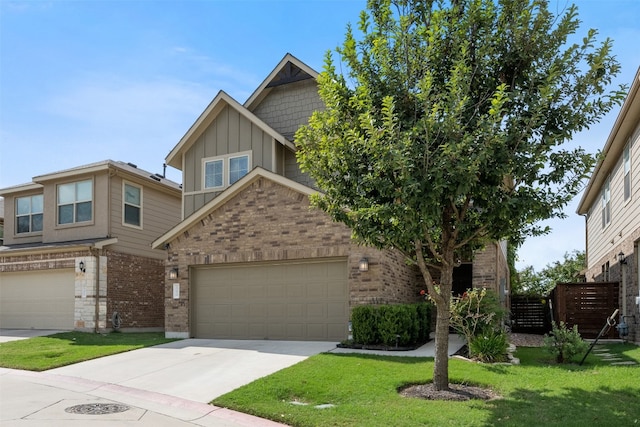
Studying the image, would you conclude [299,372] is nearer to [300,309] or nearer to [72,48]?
[300,309]

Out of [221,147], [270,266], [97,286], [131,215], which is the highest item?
[221,147]

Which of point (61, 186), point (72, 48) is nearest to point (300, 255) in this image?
point (72, 48)

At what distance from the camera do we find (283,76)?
19234mm

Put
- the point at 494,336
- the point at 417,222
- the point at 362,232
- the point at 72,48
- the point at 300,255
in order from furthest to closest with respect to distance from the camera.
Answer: the point at 300,255, the point at 72,48, the point at 494,336, the point at 362,232, the point at 417,222

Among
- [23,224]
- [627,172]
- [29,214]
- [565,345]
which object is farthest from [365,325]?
[23,224]

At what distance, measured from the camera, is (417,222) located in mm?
7305

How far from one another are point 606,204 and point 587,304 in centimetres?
473

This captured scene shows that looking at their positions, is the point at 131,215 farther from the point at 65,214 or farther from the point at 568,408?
the point at 568,408

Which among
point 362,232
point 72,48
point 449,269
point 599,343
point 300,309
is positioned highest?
point 72,48

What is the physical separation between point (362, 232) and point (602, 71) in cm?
403

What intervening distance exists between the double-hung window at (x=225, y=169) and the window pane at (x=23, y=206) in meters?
7.81

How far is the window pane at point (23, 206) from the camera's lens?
21.1 m

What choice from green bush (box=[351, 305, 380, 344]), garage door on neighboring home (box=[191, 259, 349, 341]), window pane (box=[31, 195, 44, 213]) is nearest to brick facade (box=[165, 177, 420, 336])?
garage door on neighboring home (box=[191, 259, 349, 341])

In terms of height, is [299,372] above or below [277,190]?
below
